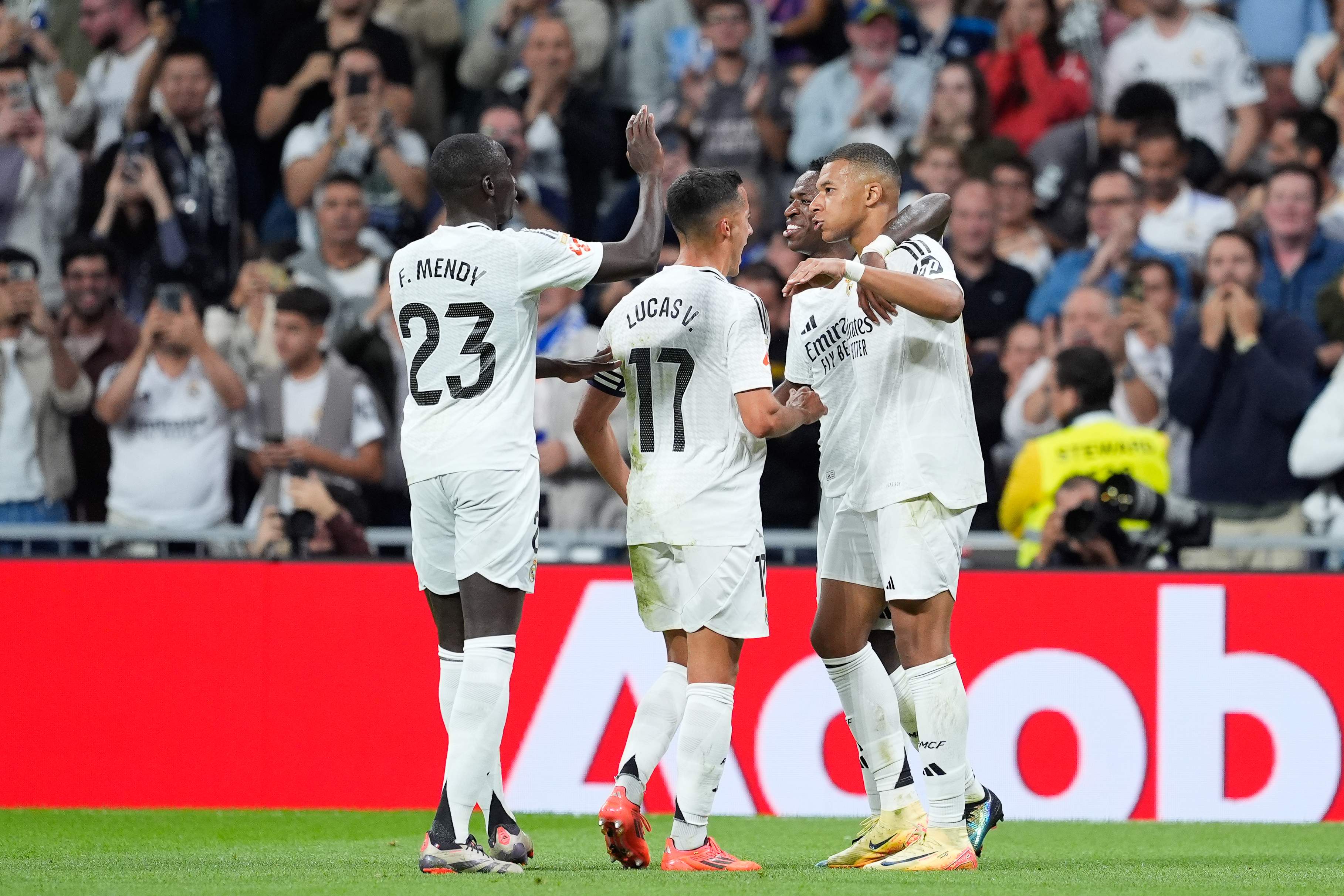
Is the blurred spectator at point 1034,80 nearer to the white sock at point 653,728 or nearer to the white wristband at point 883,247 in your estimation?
the white wristband at point 883,247

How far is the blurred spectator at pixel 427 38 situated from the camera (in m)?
13.0

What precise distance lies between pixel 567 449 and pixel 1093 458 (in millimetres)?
3145

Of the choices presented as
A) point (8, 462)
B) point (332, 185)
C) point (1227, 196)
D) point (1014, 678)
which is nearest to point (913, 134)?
point (1227, 196)

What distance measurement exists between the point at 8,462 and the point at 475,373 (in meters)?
6.17

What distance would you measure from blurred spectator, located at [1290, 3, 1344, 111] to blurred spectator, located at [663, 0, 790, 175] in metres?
3.56

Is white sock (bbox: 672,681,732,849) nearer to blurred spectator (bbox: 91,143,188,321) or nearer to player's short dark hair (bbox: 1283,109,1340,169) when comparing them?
blurred spectator (bbox: 91,143,188,321)

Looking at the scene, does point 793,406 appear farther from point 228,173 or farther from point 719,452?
point 228,173

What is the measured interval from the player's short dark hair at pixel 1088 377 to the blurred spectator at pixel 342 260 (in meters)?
4.67

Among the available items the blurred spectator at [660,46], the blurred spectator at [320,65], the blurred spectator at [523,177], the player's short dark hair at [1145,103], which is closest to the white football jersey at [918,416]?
the blurred spectator at [523,177]

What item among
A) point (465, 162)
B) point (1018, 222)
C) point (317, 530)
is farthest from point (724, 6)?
point (465, 162)

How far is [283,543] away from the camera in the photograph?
9.14 meters

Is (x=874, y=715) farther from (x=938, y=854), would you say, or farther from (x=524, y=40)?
(x=524, y=40)

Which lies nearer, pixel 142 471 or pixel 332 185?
pixel 142 471

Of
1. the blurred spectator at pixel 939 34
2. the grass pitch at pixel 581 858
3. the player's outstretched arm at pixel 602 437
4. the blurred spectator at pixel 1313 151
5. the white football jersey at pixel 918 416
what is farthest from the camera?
the blurred spectator at pixel 939 34
